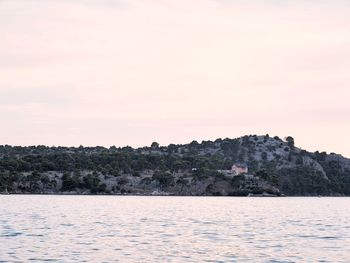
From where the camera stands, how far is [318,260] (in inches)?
2183

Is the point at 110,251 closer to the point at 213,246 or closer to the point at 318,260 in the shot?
the point at 213,246

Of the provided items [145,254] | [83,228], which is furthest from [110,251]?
[83,228]

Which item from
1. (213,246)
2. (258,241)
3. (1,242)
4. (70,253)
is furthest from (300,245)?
(1,242)

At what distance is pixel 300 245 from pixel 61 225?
35952 millimetres

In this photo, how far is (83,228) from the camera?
84.9 metres

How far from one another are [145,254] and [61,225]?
119 feet

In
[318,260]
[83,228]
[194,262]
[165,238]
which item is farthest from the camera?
[83,228]

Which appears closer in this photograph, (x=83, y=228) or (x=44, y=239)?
(x=44, y=239)

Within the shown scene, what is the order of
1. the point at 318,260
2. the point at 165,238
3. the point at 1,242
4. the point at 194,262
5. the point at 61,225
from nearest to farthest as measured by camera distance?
1. the point at 194,262
2. the point at 318,260
3. the point at 1,242
4. the point at 165,238
5. the point at 61,225

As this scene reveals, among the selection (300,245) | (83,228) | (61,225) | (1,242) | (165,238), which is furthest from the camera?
(61,225)

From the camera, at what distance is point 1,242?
63094 mm

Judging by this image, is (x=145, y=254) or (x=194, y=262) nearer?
(x=194, y=262)

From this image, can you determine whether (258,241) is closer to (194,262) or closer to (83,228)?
(194,262)

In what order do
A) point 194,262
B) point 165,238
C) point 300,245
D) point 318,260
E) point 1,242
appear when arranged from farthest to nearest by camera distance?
point 165,238 < point 300,245 < point 1,242 < point 318,260 < point 194,262
